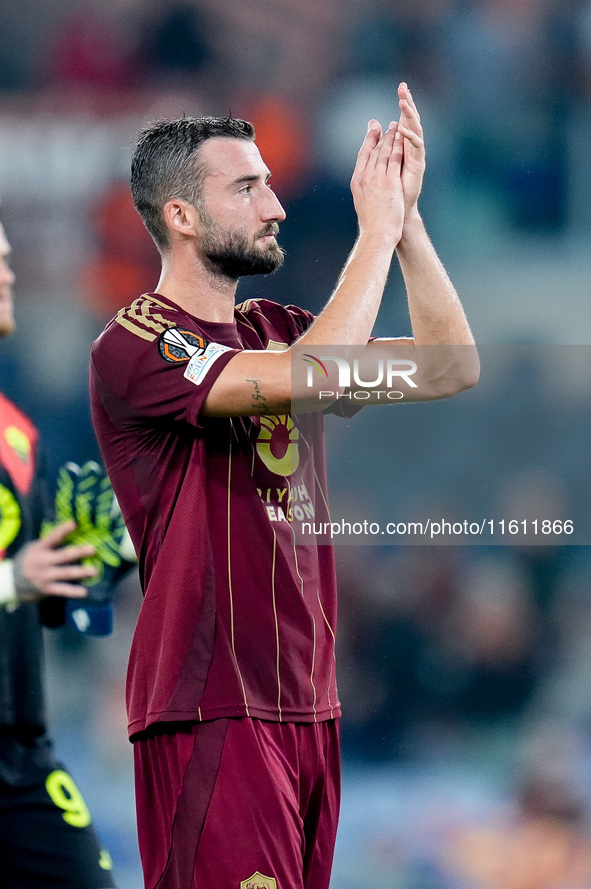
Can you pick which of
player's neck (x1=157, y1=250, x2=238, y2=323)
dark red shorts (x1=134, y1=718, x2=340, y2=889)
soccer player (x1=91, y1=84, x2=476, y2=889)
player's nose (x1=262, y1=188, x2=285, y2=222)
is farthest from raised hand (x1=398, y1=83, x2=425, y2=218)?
dark red shorts (x1=134, y1=718, x2=340, y2=889)

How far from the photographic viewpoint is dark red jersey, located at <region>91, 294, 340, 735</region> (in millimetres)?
1523

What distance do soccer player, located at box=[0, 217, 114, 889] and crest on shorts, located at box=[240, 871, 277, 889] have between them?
31.2 inches

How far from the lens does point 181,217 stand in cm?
175

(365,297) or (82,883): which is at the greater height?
(365,297)

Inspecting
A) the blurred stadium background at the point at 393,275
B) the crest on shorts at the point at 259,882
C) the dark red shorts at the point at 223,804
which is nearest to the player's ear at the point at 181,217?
the dark red shorts at the point at 223,804

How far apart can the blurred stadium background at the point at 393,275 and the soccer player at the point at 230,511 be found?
4.76 feet

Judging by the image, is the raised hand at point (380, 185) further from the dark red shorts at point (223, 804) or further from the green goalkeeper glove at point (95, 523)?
the green goalkeeper glove at point (95, 523)

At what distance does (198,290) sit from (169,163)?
0.78ft

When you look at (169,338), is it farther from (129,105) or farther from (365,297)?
(129,105)

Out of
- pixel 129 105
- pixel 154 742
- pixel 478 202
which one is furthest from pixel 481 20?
pixel 154 742

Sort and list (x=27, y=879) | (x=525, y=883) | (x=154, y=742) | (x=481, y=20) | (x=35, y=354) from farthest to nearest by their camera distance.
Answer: (x=481, y=20) → (x=35, y=354) → (x=525, y=883) → (x=27, y=879) → (x=154, y=742)

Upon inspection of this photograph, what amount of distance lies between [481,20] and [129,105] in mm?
1202

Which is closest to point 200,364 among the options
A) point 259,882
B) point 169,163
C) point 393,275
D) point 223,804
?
point 169,163

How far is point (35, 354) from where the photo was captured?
10.4 ft
